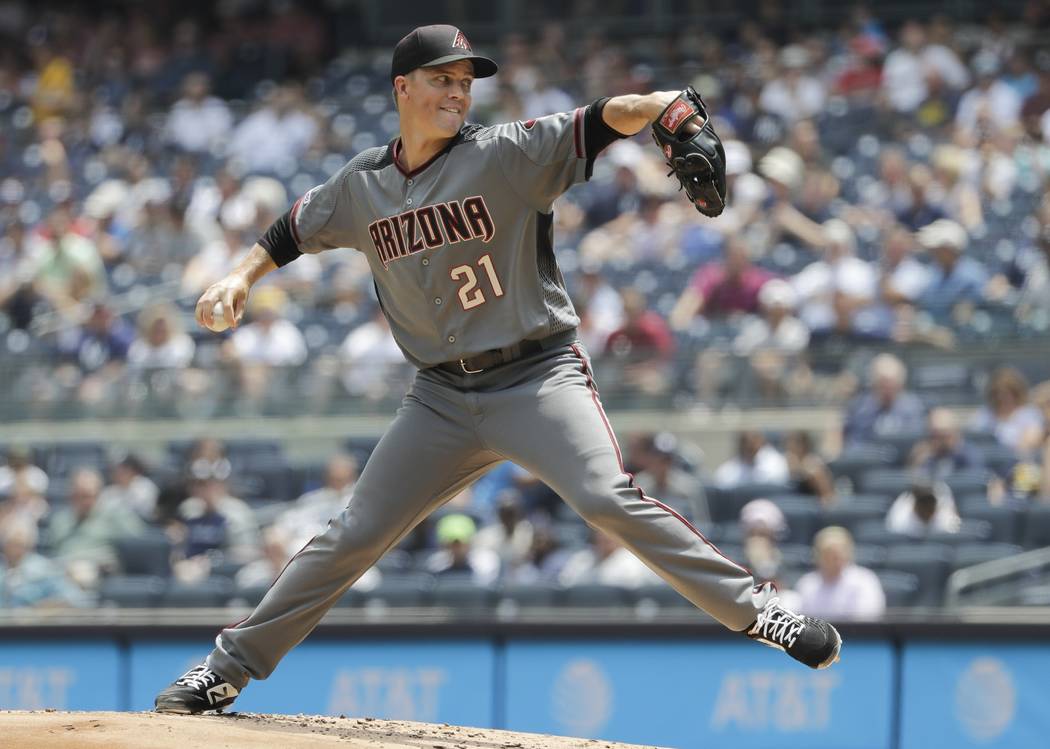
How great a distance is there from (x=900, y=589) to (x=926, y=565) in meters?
0.22

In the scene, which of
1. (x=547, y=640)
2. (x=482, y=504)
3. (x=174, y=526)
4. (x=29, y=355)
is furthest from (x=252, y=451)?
(x=547, y=640)

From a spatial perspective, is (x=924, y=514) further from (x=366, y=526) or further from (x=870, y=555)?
(x=366, y=526)

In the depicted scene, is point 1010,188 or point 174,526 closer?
point 174,526

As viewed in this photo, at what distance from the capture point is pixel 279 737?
13.1 feet

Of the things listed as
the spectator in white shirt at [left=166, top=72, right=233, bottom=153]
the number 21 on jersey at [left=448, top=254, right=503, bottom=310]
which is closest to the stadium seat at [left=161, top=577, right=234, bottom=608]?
the number 21 on jersey at [left=448, top=254, right=503, bottom=310]

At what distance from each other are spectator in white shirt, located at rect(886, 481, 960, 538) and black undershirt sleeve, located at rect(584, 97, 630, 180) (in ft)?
13.4

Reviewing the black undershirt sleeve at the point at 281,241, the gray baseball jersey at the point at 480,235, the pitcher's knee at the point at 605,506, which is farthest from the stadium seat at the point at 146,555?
the pitcher's knee at the point at 605,506

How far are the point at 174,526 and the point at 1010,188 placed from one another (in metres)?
5.80

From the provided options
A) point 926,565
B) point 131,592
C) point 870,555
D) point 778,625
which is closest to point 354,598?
point 131,592

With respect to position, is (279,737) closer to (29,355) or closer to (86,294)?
(29,355)

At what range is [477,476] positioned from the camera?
431cm

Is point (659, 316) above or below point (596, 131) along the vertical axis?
above

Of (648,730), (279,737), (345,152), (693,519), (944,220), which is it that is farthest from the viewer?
(345,152)

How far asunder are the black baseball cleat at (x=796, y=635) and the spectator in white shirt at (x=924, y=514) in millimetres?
3660
